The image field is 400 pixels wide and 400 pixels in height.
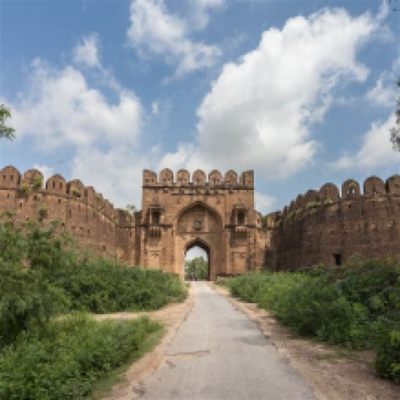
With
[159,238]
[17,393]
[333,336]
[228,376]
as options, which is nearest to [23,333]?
[17,393]

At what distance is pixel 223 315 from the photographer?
10898 millimetres

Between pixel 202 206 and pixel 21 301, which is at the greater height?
pixel 202 206

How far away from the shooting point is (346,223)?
2281 centimetres

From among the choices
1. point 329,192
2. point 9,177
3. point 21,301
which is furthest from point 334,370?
point 9,177

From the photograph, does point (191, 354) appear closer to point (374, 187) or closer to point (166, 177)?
point (374, 187)

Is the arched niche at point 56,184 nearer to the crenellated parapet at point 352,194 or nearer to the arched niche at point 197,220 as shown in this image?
the arched niche at point 197,220

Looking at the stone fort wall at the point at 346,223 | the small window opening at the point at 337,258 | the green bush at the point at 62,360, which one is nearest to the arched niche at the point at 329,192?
the stone fort wall at the point at 346,223

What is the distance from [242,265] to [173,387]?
919 inches

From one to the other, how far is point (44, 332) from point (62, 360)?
2161 millimetres

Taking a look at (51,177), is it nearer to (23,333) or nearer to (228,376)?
(23,333)

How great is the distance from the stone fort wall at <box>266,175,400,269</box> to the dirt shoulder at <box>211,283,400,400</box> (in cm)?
1453

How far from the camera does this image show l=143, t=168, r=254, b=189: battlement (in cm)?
2888

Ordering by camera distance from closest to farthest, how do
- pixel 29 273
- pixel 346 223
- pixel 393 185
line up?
pixel 29 273, pixel 393 185, pixel 346 223

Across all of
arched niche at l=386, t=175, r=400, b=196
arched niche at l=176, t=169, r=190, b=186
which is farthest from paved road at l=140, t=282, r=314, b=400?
arched niche at l=176, t=169, r=190, b=186
